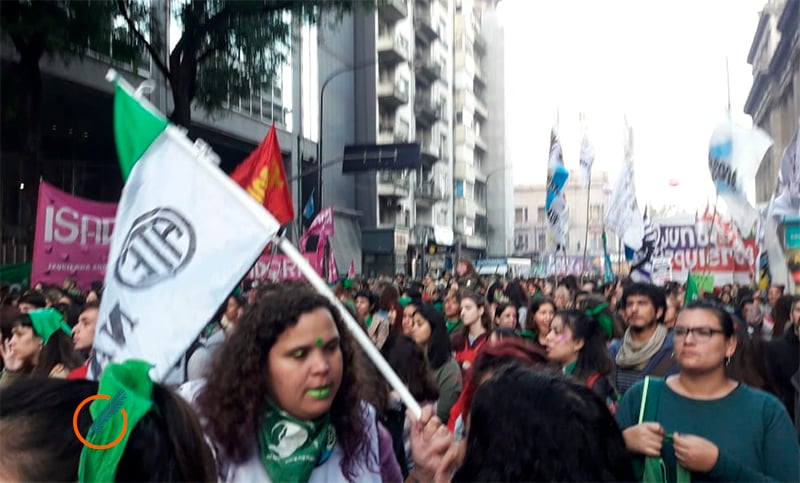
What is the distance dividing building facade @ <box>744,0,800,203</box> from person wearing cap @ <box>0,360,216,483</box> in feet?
129

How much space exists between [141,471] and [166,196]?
1587 millimetres

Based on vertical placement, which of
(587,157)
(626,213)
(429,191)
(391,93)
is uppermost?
(391,93)

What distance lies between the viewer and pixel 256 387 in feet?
7.24

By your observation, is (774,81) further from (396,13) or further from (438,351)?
(438,351)

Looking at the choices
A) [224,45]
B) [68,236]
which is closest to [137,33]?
[224,45]

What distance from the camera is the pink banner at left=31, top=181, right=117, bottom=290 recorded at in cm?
738

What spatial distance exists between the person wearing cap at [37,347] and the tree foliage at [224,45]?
31.3 ft

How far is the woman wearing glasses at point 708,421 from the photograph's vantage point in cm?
235

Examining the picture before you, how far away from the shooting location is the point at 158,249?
9.12ft

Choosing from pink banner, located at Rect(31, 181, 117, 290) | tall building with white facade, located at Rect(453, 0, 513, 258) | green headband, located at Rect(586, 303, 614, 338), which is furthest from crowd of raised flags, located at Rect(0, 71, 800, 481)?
tall building with white facade, located at Rect(453, 0, 513, 258)

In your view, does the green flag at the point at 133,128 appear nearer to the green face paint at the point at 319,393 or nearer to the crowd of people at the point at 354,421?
the crowd of people at the point at 354,421

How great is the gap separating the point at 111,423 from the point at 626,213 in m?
12.8

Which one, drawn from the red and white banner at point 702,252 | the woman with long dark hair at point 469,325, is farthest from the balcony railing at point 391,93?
the woman with long dark hair at point 469,325

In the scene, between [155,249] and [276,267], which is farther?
[276,267]
